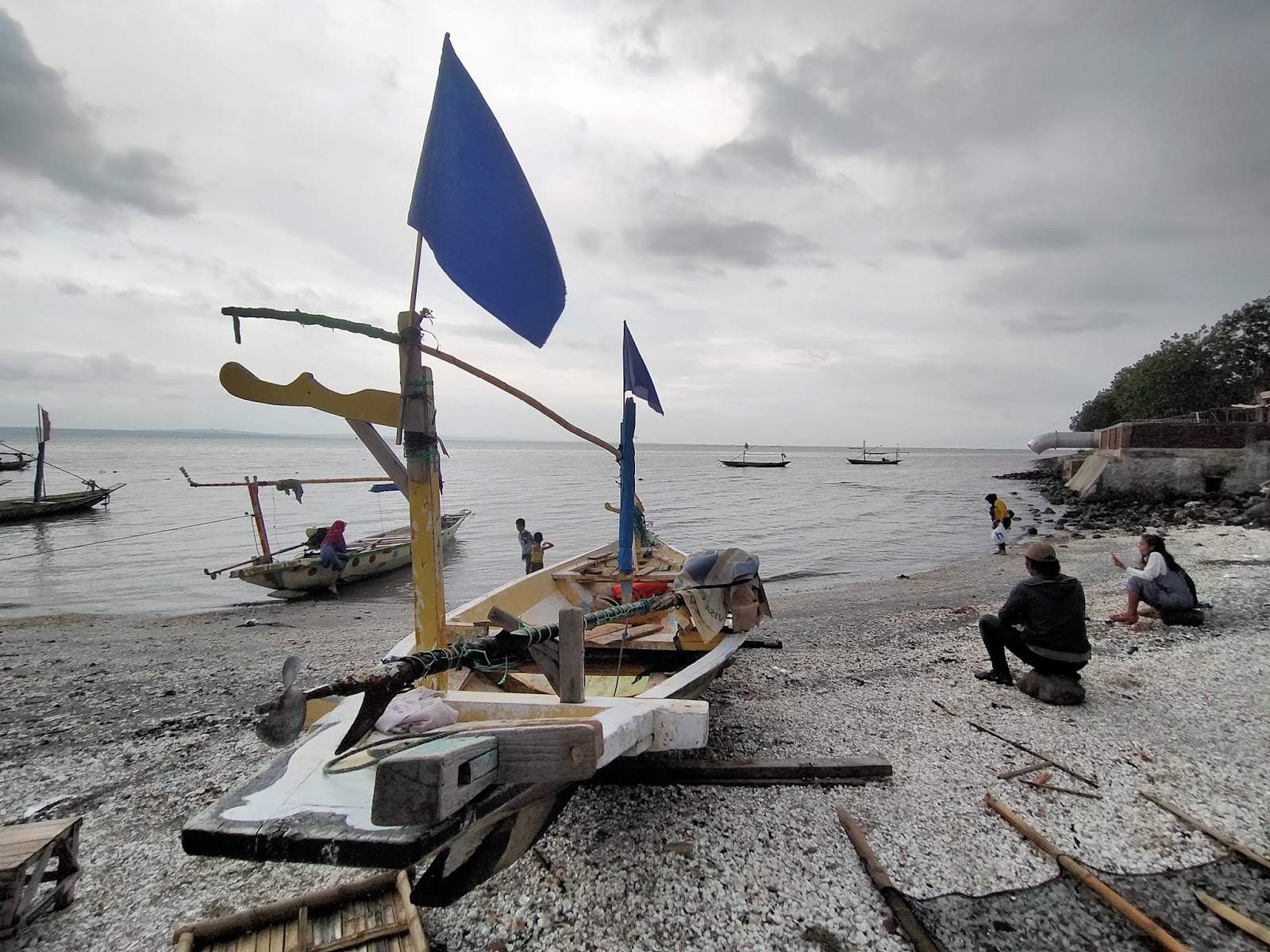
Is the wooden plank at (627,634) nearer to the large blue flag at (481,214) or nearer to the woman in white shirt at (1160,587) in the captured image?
the large blue flag at (481,214)

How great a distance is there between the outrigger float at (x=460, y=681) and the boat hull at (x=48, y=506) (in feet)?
120

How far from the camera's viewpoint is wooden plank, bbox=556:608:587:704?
3.68 m

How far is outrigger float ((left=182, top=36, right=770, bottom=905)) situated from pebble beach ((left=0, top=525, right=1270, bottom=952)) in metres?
0.80

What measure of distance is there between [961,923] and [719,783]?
5.70ft

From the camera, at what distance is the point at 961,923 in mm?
3279

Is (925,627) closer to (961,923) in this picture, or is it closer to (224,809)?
(961,923)

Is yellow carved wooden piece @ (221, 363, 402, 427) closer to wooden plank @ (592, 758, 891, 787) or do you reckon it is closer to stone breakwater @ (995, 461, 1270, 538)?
wooden plank @ (592, 758, 891, 787)

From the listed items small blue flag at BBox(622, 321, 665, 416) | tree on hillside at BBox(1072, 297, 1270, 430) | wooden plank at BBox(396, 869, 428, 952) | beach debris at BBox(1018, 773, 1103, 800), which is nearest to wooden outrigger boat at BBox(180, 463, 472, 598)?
small blue flag at BBox(622, 321, 665, 416)

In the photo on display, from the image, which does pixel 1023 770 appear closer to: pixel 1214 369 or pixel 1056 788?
pixel 1056 788

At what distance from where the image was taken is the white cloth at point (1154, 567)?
317 inches

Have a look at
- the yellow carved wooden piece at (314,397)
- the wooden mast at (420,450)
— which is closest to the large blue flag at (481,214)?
the wooden mast at (420,450)

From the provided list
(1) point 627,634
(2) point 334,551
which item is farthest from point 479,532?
(1) point 627,634

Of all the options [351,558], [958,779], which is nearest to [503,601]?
[958,779]

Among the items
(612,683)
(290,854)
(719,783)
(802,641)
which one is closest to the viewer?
(290,854)
